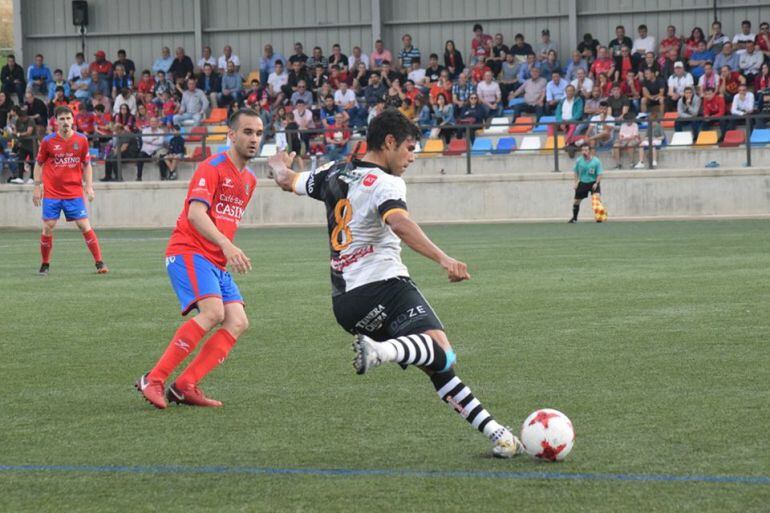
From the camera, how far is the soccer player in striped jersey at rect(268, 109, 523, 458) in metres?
5.78

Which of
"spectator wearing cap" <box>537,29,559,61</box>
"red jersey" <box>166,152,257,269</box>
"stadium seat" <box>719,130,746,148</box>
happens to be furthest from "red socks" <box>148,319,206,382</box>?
"spectator wearing cap" <box>537,29,559,61</box>

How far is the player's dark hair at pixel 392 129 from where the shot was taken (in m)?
5.99

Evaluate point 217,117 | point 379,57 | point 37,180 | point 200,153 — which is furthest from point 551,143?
point 37,180

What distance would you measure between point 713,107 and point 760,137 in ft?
3.91

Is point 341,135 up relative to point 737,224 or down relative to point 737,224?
up

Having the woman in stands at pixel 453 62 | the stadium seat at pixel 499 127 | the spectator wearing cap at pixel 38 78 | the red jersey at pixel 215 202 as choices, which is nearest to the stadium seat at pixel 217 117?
the woman in stands at pixel 453 62

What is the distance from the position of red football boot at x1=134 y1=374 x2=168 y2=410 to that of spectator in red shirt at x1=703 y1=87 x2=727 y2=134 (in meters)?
22.0

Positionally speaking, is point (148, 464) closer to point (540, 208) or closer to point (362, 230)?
point (362, 230)

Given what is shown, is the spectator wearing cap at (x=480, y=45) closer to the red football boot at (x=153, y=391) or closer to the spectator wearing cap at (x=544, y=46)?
the spectator wearing cap at (x=544, y=46)

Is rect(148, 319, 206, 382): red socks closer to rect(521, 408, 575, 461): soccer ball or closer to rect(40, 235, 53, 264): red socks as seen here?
rect(521, 408, 575, 461): soccer ball

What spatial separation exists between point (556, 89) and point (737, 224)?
6.96 metres

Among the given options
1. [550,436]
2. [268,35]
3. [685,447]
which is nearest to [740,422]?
[685,447]

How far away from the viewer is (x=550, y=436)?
5.58 metres

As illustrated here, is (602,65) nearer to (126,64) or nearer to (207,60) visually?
(207,60)
